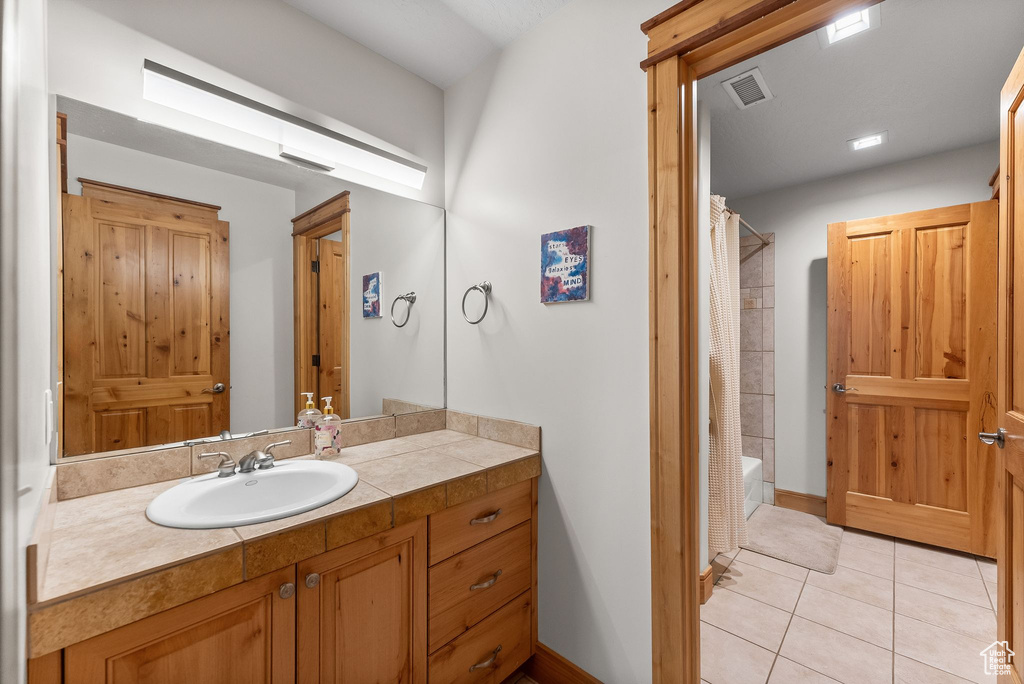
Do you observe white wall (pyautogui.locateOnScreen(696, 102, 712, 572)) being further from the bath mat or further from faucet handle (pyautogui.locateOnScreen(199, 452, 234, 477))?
faucet handle (pyautogui.locateOnScreen(199, 452, 234, 477))

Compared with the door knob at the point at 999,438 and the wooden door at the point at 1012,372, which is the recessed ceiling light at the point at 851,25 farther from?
the door knob at the point at 999,438

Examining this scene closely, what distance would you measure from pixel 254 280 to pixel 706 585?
2.39 m

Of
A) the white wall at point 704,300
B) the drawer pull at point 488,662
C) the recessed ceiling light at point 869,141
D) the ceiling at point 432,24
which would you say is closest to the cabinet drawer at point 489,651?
the drawer pull at point 488,662

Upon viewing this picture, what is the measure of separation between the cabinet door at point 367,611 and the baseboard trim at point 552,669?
0.56 metres

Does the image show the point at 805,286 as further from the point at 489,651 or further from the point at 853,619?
the point at 489,651

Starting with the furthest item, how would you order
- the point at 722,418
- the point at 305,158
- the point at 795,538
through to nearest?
the point at 795,538, the point at 722,418, the point at 305,158

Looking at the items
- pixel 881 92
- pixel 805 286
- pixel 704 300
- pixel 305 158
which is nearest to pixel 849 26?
pixel 881 92

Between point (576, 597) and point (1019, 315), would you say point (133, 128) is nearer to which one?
point (576, 597)

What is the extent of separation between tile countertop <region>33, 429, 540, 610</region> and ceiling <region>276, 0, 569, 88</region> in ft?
5.53

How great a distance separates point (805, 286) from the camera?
317 cm

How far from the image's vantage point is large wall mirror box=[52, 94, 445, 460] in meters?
1.24

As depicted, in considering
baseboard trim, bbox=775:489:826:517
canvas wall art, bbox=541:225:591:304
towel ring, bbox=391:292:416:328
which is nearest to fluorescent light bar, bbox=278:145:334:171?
towel ring, bbox=391:292:416:328

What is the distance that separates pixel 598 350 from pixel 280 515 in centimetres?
107

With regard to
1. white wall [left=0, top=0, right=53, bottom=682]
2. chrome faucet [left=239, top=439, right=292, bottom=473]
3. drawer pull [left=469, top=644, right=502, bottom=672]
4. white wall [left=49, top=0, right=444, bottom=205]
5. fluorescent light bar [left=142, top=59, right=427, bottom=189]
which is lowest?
drawer pull [left=469, top=644, right=502, bottom=672]
